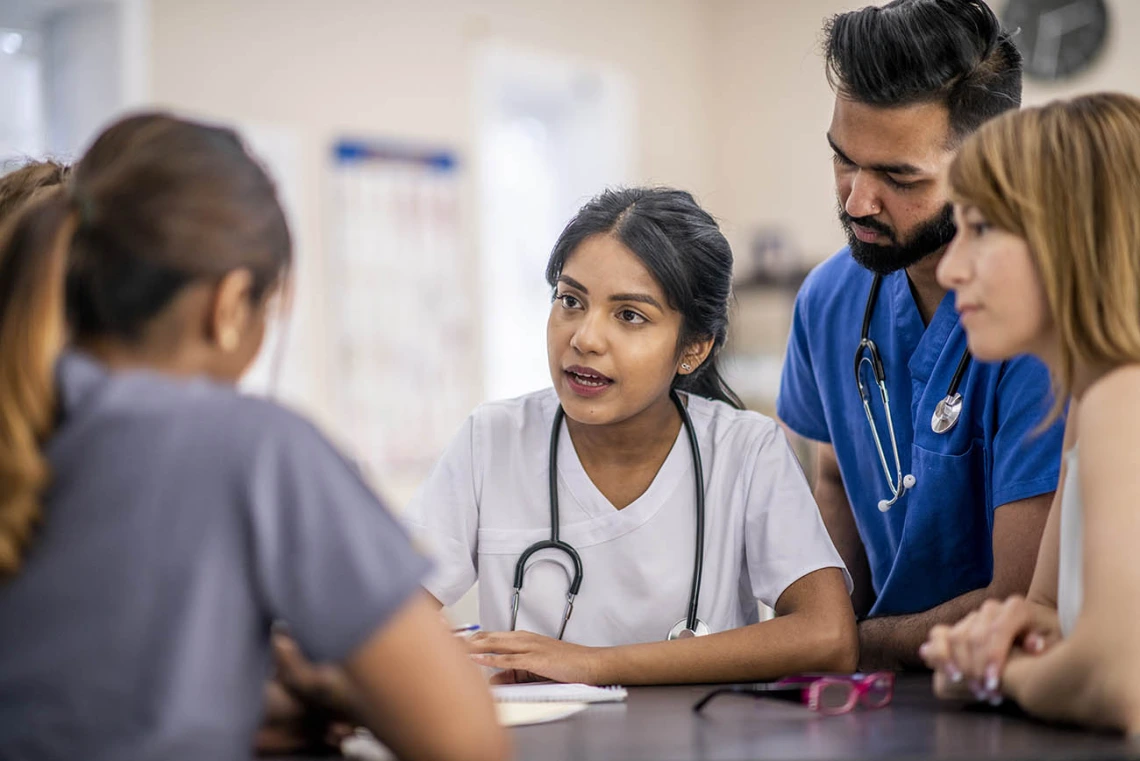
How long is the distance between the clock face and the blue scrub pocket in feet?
10.7

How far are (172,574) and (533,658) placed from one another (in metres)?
0.67

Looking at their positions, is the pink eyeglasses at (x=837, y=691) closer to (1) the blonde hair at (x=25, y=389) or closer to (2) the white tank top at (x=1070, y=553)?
(2) the white tank top at (x=1070, y=553)

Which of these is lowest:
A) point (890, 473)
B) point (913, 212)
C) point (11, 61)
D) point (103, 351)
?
point (890, 473)

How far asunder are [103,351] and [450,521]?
32.3 inches

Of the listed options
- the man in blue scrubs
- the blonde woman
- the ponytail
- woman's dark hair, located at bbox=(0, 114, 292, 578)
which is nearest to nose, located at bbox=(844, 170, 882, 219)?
the man in blue scrubs

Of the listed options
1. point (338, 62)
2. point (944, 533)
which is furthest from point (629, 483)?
point (338, 62)

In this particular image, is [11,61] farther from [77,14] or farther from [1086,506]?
[1086,506]

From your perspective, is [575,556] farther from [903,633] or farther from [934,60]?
[934,60]

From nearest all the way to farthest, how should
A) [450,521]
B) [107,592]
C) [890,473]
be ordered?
1. [107,592]
2. [450,521]
3. [890,473]

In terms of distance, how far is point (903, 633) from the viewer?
1614 mm

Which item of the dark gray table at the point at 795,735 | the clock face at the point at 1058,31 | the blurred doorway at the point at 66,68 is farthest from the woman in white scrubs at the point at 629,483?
the clock face at the point at 1058,31

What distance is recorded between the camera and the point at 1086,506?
1036 millimetres

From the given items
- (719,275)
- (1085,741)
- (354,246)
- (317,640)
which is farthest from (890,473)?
(354,246)

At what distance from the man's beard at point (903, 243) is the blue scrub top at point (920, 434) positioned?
0.09 meters
